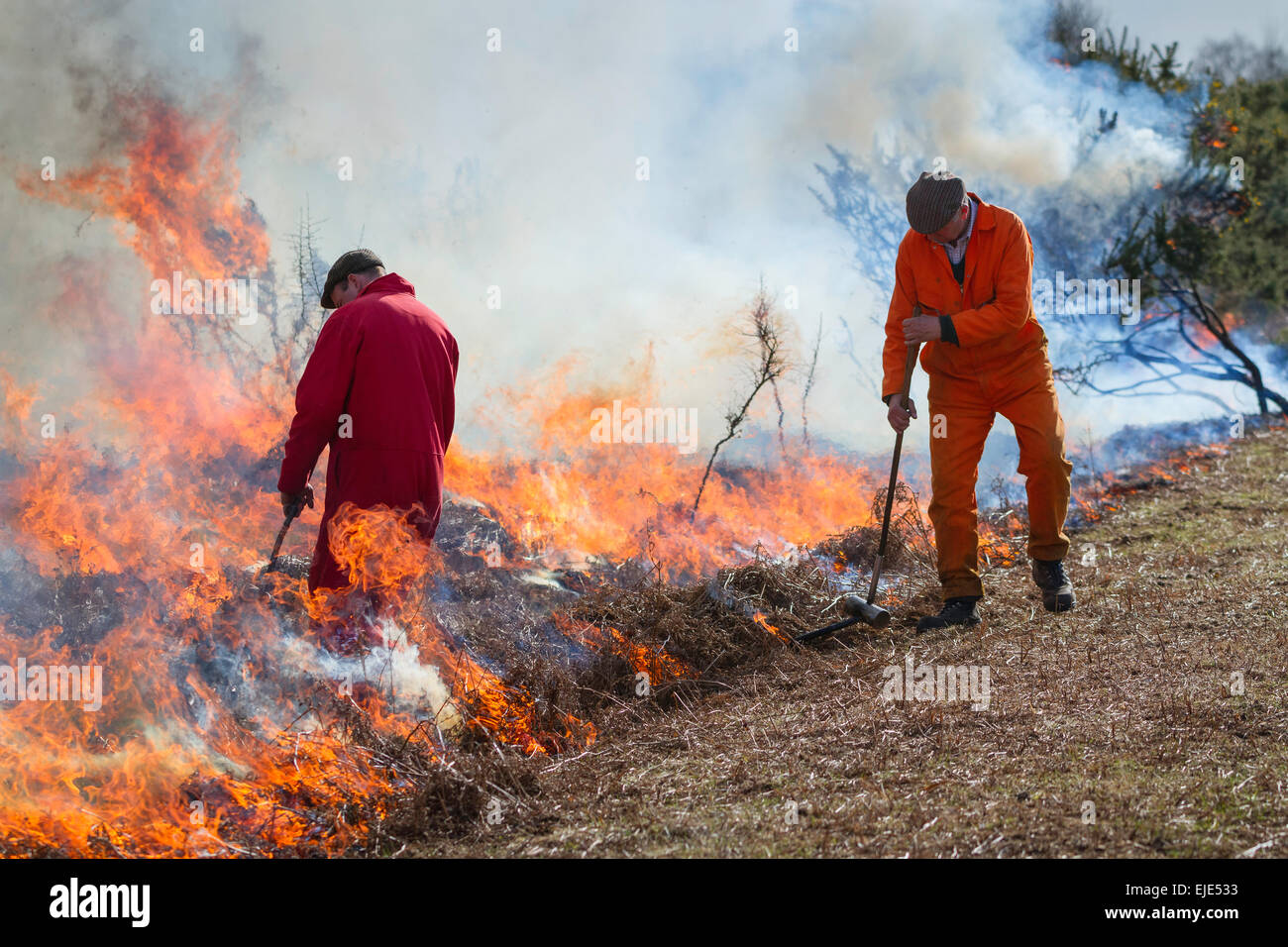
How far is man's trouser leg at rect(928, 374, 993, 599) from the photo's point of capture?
499 cm

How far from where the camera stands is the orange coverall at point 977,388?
16.0 feet

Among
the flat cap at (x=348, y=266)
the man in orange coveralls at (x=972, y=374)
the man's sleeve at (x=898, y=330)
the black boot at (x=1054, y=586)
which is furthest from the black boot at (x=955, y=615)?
the flat cap at (x=348, y=266)

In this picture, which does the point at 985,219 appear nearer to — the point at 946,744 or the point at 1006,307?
the point at 1006,307

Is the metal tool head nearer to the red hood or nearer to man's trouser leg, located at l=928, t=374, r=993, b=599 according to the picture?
man's trouser leg, located at l=928, t=374, r=993, b=599

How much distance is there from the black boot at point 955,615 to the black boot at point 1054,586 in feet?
1.22

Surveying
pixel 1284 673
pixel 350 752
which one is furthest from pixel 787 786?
pixel 1284 673

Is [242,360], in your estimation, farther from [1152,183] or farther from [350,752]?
[1152,183]

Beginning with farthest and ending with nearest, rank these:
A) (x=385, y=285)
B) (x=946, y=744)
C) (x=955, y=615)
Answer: (x=955, y=615) < (x=385, y=285) < (x=946, y=744)

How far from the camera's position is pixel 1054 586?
5.05 meters

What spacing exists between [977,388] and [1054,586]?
110cm

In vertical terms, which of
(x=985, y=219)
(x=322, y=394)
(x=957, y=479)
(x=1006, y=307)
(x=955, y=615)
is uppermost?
(x=985, y=219)

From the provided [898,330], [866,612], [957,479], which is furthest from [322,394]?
[957,479]

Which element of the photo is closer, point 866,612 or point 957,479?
point 866,612

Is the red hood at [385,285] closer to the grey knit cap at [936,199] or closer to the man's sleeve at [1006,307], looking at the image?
the grey knit cap at [936,199]
